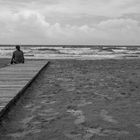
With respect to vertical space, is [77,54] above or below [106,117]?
below

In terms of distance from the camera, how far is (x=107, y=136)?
4.36m

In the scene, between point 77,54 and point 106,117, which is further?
point 77,54

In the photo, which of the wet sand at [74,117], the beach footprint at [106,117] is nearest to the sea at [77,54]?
the wet sand at [74,117]

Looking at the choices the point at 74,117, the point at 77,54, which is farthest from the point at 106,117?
the point at 77,54

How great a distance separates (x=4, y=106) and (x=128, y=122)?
6.82 feet

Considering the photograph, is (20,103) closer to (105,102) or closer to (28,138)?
(105,102)

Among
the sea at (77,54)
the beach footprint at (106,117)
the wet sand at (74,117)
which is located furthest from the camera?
the sea at (77,54)

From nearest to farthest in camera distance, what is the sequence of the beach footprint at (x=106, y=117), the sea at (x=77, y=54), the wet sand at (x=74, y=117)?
1. the wet sand at (x=74, y=117)
2. the beach footprint at (x=106, y=117)
3. the sea at (x=77, y=54)

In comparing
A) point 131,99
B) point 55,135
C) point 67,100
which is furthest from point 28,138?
point 131,99

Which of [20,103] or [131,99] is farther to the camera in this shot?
[131,99]

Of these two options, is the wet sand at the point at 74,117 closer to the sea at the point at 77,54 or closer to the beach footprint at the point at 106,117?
the beach footprint at the point at 106,117

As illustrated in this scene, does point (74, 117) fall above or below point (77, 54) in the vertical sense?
above

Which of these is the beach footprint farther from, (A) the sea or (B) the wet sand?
(A) the sea

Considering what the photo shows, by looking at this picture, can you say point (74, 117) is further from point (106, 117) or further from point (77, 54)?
point (77, 54)
